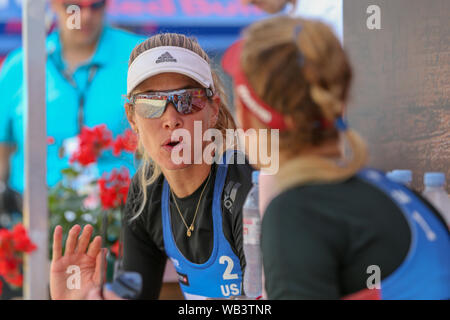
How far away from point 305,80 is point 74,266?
46.3 inches

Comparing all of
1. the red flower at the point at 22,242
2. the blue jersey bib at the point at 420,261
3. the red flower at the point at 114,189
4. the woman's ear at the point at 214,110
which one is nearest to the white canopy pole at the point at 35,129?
the red flower at the point at 22,242

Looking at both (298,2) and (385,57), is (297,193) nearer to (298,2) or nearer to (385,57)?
(298,2)

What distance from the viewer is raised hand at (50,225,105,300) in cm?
191

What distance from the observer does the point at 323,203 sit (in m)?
1.13

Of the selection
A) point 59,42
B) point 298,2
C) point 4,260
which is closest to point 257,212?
point 298,2

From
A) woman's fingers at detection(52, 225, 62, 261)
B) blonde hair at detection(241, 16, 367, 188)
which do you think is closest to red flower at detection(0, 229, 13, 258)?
woman's fingers at detection(52, 225, 62, 261)

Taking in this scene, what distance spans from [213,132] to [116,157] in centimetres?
59

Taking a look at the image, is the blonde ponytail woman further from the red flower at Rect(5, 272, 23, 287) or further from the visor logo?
the red flower at Rect(5, 272, 23, 287)

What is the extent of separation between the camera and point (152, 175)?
2066 millimetres

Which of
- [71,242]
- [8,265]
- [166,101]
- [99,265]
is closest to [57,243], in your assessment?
[71,242]

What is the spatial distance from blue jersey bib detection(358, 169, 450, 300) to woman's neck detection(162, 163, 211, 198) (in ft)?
2.77

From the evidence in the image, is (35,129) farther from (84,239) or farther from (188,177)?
(188,177)
